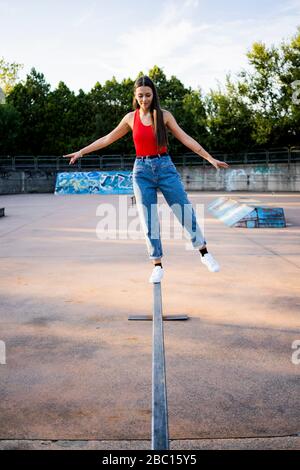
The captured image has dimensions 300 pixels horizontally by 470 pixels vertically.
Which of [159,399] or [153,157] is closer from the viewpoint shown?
[159,399]

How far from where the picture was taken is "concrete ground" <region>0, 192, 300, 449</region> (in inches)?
93.7

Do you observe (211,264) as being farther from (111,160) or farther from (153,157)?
(111,160)

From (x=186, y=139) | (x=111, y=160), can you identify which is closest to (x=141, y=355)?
(x=186, y=139)

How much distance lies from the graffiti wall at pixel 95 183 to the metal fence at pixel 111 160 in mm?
2335

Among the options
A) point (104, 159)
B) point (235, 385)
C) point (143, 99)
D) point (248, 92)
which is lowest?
point (235, 385)

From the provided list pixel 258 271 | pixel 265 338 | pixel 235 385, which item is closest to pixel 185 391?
pixel 235 385

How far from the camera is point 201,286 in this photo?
5910 mm

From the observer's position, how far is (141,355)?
3.48 meters

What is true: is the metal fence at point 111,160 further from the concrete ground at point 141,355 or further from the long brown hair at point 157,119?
the long brown hair at point 157,119

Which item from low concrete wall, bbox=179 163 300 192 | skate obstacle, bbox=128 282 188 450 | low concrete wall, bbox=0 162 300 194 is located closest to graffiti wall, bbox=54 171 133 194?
low concrete wall, bbox=0 162 300 194

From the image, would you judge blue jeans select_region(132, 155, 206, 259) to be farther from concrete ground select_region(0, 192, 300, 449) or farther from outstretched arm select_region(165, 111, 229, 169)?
concrete ground select_region(0, 192, 300, 449)

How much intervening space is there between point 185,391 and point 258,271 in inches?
167

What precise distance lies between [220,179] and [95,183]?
456 inches
